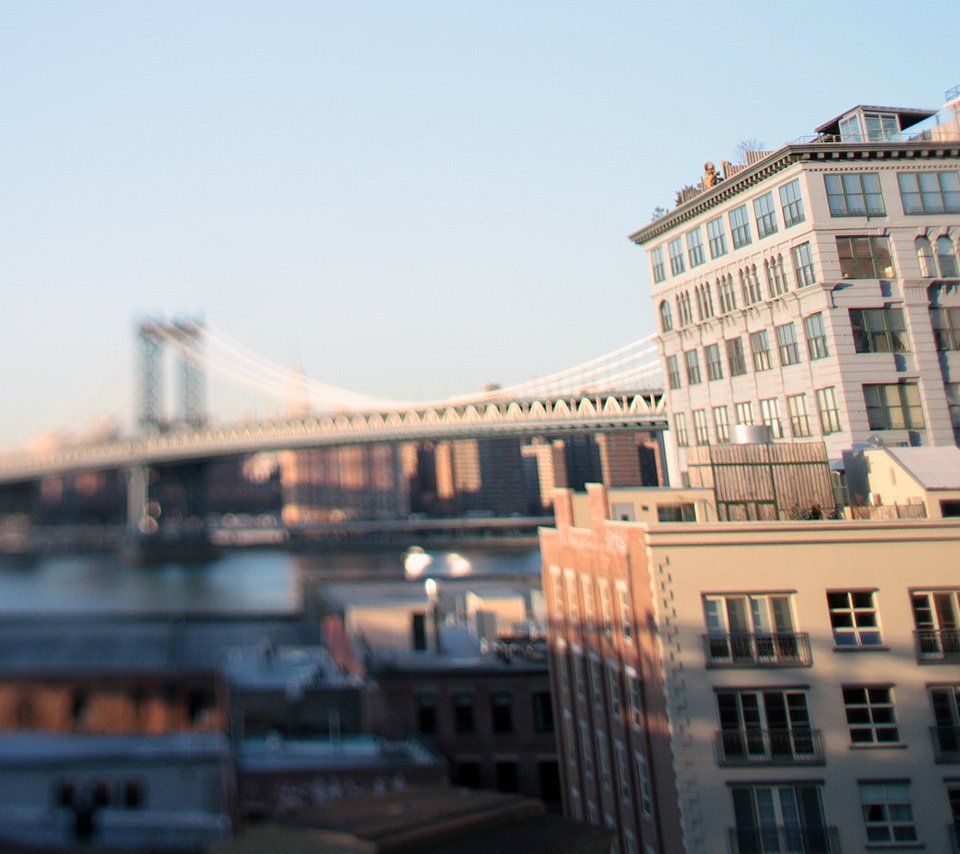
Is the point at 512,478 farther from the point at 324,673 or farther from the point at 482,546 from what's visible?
the point at 324,673

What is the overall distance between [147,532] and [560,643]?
110 meters

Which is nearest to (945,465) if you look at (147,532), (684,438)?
(684,438)

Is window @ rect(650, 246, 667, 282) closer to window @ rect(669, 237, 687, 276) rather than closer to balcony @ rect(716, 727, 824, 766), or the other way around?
window @ rect(669, 237, 687, 276)

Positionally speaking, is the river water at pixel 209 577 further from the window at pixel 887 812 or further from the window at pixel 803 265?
the window at pixel 887 812

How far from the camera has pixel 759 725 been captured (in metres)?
14.7

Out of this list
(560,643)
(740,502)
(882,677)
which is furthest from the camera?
(560,643)

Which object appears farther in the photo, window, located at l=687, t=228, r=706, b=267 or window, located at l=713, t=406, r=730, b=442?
window, located at l=687, t=228, r=706, b=267

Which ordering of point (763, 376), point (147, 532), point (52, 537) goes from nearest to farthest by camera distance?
point (763, 376), point (147, 532), point (52, 537)

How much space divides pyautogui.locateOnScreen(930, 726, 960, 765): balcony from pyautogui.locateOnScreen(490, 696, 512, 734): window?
1287 cm

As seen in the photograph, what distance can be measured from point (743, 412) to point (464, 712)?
1516 centimetres

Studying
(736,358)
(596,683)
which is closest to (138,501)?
(736,358)

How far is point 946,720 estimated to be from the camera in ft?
47.2

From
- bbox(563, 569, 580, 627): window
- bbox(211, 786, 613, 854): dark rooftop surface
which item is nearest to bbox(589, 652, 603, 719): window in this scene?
bbox(563, 569, 580, 627): window

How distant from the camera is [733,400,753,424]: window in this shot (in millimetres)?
31062
